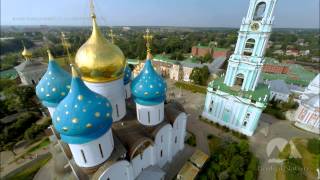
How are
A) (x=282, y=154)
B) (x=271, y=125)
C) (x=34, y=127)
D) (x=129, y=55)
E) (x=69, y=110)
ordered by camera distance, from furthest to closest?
(x=129, y=55) < (x=271, y=125) < (x=34, y=127) < (x=282, y=154) < (x=69, y=110)

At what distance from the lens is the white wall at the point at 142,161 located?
393 inches

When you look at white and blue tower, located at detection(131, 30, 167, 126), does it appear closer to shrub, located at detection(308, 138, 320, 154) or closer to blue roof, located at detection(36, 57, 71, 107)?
blue roof, located at detection(36, 57, 71, 107)

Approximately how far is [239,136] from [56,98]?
717 inches

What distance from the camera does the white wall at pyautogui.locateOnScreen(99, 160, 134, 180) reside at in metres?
8.06

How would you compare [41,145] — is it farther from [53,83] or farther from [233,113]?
[233,113]

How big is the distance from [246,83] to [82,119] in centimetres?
1686

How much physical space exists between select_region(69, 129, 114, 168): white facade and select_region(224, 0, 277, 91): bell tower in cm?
1523

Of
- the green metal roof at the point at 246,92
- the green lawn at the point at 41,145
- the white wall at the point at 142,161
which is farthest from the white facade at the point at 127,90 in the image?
the green lawn at the point at 41,145

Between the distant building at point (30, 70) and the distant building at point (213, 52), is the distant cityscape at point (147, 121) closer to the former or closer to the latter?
the distant building at point (30, 70)

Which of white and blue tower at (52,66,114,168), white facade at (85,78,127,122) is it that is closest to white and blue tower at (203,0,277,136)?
white facade at (85,78,127,122)

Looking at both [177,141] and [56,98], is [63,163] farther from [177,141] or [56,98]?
[177,141]

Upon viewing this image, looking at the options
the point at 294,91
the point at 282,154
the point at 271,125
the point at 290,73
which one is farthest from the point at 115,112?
→ the point at 290,73

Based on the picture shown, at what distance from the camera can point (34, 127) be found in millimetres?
16641

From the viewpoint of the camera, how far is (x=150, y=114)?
10852mm
